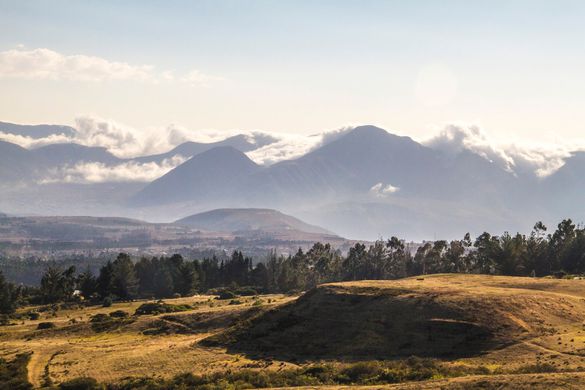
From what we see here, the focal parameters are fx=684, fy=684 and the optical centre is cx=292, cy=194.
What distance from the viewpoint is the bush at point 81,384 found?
260 feet

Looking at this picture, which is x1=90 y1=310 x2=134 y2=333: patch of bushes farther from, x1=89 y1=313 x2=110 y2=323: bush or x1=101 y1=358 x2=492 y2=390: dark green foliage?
x1=101 y1=358 x2=492 y2=390: dark green foliage

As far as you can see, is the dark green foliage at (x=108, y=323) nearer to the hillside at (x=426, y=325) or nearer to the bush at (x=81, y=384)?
the hillside at (x=426, y=325)

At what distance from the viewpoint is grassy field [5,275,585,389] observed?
77.1 m

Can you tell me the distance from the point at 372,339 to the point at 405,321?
20.4 feet

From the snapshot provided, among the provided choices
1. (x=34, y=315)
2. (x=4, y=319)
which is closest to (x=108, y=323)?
(x=4, y=319)

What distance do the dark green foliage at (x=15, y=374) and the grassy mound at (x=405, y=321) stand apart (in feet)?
85.1

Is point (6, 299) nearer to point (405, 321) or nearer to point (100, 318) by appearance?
point (100, 318)

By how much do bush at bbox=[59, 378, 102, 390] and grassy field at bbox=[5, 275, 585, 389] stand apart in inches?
133

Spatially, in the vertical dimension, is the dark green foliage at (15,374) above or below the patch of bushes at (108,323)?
below

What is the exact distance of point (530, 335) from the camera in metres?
85.9

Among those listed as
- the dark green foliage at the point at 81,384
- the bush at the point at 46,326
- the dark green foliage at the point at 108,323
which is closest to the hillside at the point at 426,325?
the dark green foliage at the point at 81,384

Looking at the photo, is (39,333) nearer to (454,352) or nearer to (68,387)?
(68,387)

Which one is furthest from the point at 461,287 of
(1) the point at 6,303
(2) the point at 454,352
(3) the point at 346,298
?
(1) the point at 6,303

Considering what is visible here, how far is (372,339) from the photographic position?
9156cm
